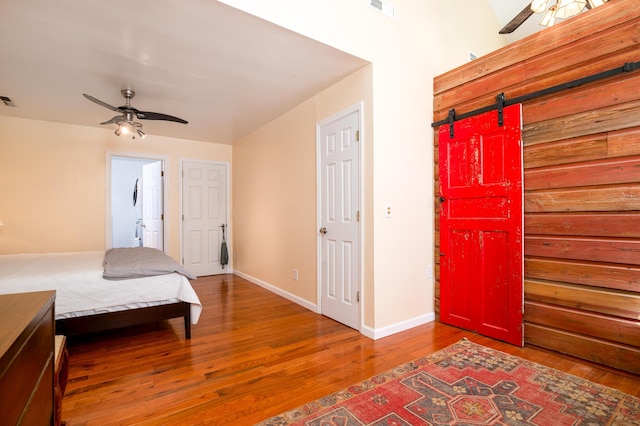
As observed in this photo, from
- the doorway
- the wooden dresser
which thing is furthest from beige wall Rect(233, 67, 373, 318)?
the doorway

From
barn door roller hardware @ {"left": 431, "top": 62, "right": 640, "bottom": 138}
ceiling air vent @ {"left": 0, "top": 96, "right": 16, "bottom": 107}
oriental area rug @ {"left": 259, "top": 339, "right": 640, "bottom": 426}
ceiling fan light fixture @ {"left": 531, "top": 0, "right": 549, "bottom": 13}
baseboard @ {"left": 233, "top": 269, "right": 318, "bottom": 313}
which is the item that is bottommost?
oriental area rug @ {"left": 259, "top": 339, "right": 640, "bottom": 426}

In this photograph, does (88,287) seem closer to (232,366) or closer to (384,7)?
(232,366)

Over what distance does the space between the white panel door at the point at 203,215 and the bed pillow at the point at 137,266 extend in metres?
2.25

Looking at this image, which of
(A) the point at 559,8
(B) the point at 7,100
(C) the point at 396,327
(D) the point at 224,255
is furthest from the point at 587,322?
(B) the point at 7,100

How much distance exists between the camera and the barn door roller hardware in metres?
2.09

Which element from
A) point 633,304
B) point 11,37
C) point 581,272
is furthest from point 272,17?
point 633,304

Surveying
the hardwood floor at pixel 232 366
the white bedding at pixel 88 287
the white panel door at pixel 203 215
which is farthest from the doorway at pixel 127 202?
the hardwood floor at pixel 232 366

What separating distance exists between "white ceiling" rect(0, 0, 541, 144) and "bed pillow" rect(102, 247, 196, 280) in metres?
1.78

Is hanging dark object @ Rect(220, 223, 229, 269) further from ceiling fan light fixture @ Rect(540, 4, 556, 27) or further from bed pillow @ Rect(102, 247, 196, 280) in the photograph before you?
ceiling fan light fixture @ Rect(540, 4, 556, 27)

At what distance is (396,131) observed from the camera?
2.97 m

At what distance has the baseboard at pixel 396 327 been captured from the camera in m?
2.79

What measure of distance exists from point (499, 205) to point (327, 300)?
6.31 feet

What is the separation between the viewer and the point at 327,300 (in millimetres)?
3393

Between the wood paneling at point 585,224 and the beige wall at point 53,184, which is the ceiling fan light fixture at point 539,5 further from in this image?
the beige wall at point 53,184
